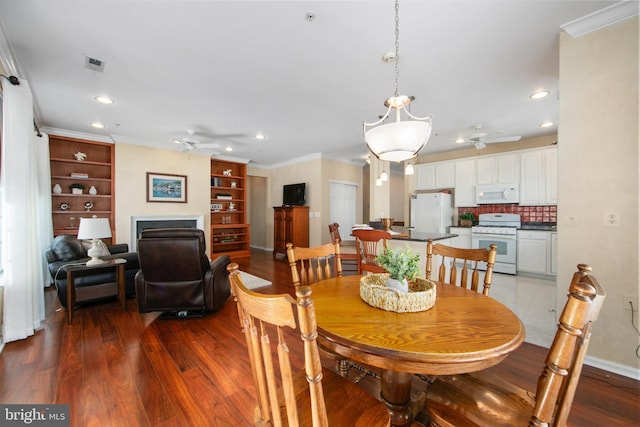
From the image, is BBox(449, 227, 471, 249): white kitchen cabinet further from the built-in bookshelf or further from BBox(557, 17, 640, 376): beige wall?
the built-in bookshelf

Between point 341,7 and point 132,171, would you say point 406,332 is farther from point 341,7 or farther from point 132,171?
point 132,171

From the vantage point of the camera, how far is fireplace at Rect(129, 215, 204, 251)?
510 cm

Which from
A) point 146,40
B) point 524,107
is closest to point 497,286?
point 524,107

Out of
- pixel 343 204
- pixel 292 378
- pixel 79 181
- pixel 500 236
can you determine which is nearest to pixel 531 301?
pixel 500 236

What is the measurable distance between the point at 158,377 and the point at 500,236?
216 inches

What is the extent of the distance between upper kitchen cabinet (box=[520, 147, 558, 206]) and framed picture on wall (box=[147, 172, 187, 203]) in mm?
6996

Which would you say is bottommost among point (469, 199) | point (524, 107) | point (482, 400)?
point (482, 400)

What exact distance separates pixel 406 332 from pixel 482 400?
0.42m

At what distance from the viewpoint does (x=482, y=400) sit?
1014 mm

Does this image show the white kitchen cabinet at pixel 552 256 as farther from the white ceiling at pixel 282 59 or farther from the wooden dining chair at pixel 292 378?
the wooden dining chair at pixel 292 378

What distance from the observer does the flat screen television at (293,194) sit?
21.6 feet

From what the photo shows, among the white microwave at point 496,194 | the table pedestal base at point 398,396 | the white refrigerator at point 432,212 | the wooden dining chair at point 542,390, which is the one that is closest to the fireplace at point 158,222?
the white refrigerator at point 432,212

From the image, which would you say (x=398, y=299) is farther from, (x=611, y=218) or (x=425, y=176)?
(x=425, y=176)

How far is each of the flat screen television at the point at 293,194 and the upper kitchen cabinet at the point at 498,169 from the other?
399 cm
